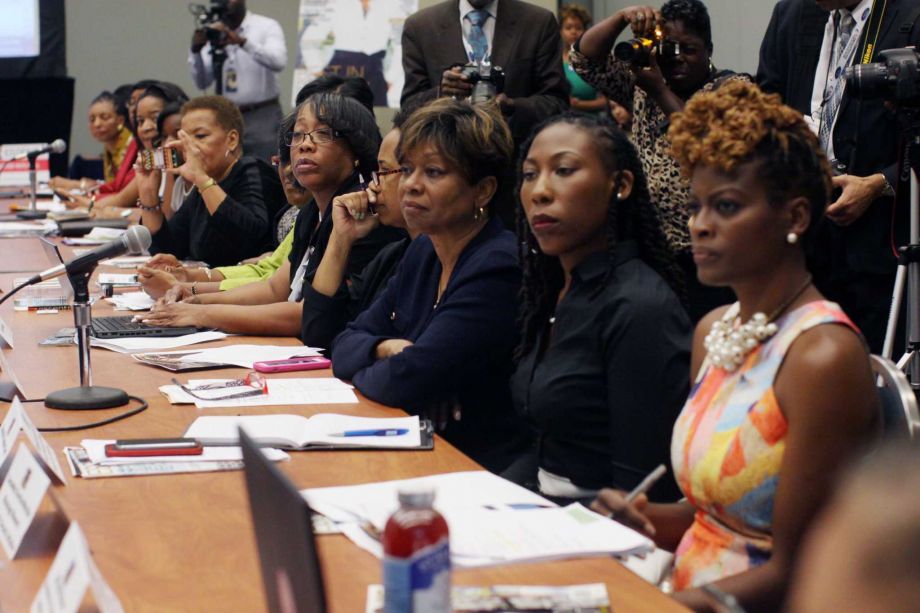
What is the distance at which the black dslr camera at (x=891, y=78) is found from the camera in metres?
2.71

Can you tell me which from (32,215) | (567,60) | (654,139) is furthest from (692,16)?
(32,215)

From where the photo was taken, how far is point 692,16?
367 centimetres

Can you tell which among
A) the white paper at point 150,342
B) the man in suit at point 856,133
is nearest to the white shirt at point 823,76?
the man in suit at point 856,133

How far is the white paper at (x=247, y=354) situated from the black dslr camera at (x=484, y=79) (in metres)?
1.27

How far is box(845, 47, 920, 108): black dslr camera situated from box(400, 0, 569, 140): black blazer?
68.4 inches

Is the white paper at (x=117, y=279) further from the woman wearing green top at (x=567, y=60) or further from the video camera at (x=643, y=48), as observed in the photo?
the woman wearing green top at (x=567, y=60)

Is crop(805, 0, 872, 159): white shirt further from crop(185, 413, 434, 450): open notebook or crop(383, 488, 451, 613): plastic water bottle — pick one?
crop(383, 488, 451, 613): plastic water bottle

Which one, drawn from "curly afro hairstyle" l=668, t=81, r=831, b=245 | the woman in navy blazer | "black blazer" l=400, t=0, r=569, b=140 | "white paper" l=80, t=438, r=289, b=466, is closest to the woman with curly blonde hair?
"curly afro hairstyle" l=668, t=81, r=831, b=245

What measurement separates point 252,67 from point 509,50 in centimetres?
263

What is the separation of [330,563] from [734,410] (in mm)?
587

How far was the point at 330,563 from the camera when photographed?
1458 mm

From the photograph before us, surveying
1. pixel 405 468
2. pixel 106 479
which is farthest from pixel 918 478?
pixel 106 479

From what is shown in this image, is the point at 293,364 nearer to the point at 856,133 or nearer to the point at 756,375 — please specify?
the point at 756,375

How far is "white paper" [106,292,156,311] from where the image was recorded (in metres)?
3.48
